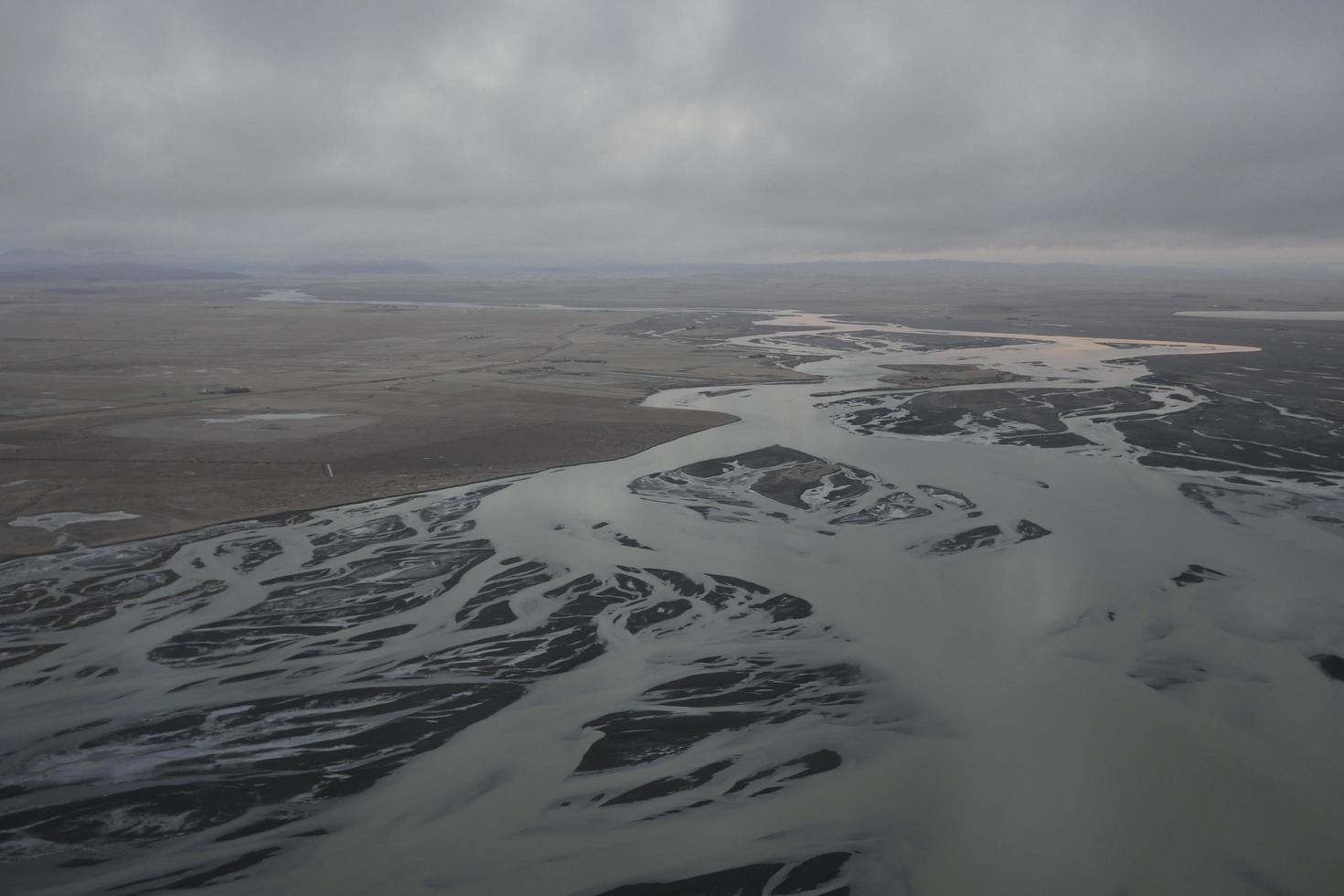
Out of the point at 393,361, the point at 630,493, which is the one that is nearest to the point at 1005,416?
the point at 630,493

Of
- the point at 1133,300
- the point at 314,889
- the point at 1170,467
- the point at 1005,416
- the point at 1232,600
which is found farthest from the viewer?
the point at 1133,300

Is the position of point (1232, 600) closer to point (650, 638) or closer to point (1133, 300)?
point (650, 638)

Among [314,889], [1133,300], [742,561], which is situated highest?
[1133,300]

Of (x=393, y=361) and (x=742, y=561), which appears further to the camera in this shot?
(x=393, y=361)

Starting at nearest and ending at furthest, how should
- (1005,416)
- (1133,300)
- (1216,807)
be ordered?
(1216,807), (1005,416), (1133,300)

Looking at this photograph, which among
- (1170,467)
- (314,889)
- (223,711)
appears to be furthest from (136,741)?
(1170,467)

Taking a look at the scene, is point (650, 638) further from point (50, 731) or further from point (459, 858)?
point (50, 731)

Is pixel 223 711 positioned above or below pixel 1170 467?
below
